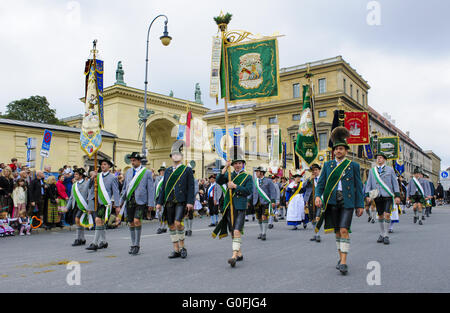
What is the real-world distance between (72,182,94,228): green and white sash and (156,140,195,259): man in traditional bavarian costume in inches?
98.8

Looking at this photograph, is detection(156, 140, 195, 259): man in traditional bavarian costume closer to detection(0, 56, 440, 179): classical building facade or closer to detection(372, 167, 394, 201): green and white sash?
detection(372, 167, 394, 201): green and white sash

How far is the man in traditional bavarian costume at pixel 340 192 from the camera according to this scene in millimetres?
6414

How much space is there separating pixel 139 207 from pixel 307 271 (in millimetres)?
3812

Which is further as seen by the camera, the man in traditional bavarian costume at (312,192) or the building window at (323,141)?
the building window at (323,141)

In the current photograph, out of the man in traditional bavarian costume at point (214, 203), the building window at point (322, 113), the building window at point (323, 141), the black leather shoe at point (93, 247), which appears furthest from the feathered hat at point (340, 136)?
the building window at point (322, 113)

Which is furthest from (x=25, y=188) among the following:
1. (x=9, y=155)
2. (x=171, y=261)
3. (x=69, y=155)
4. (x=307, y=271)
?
(x=69, y=155)

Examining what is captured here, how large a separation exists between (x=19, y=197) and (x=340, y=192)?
35.4ft

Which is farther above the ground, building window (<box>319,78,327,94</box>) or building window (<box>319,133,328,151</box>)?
building window (<box>319,78,327,94</box>)

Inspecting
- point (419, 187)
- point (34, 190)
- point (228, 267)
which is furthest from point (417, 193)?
point (34, 190)

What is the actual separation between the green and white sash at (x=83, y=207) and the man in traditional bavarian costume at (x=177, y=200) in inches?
98.8

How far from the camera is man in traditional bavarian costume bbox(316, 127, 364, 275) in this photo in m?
6.41

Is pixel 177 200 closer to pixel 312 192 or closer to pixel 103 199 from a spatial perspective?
pixel 103 199

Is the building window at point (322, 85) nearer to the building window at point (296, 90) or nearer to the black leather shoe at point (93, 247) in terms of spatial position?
the building window at point (296, 90)

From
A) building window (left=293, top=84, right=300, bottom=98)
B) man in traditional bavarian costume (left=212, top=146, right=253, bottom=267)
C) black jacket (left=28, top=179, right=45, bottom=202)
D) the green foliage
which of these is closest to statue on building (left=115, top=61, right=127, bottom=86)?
black jacket (left=28, top=179, right=45, bottom=202)
